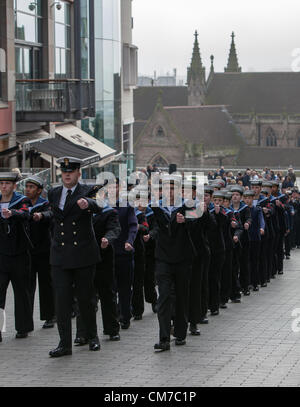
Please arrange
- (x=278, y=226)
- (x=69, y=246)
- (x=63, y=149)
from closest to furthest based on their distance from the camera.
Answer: (x=69, y=246), (x=278, y=226), (x=63, y=149)

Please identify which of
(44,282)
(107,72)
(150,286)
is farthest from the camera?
(107,72)

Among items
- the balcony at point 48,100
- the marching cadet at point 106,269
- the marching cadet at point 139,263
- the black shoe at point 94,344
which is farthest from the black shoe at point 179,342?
the balcony at point 48,100

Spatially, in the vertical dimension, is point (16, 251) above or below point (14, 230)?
below

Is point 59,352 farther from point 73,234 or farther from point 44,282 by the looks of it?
point 44,282

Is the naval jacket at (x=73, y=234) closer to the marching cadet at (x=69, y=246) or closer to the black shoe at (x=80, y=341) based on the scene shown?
the marching cadet at (x=69, y=246)

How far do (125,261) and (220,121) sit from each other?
10421 cm

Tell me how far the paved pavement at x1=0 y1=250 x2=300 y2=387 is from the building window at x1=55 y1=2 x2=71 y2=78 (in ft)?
57.4

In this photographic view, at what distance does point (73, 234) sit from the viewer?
9.62 m

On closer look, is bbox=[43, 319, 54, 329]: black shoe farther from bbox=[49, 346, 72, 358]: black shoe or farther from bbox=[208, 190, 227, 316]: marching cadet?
bbox=[208, 190, 227, 316]: marching cadet

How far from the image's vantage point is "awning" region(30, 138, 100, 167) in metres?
A: 23.1

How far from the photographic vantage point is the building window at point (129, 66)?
43.8m

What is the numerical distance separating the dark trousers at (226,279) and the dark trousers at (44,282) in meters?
3.23

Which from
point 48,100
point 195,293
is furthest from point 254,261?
point 48,100

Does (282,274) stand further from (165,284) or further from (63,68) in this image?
(63,68)
